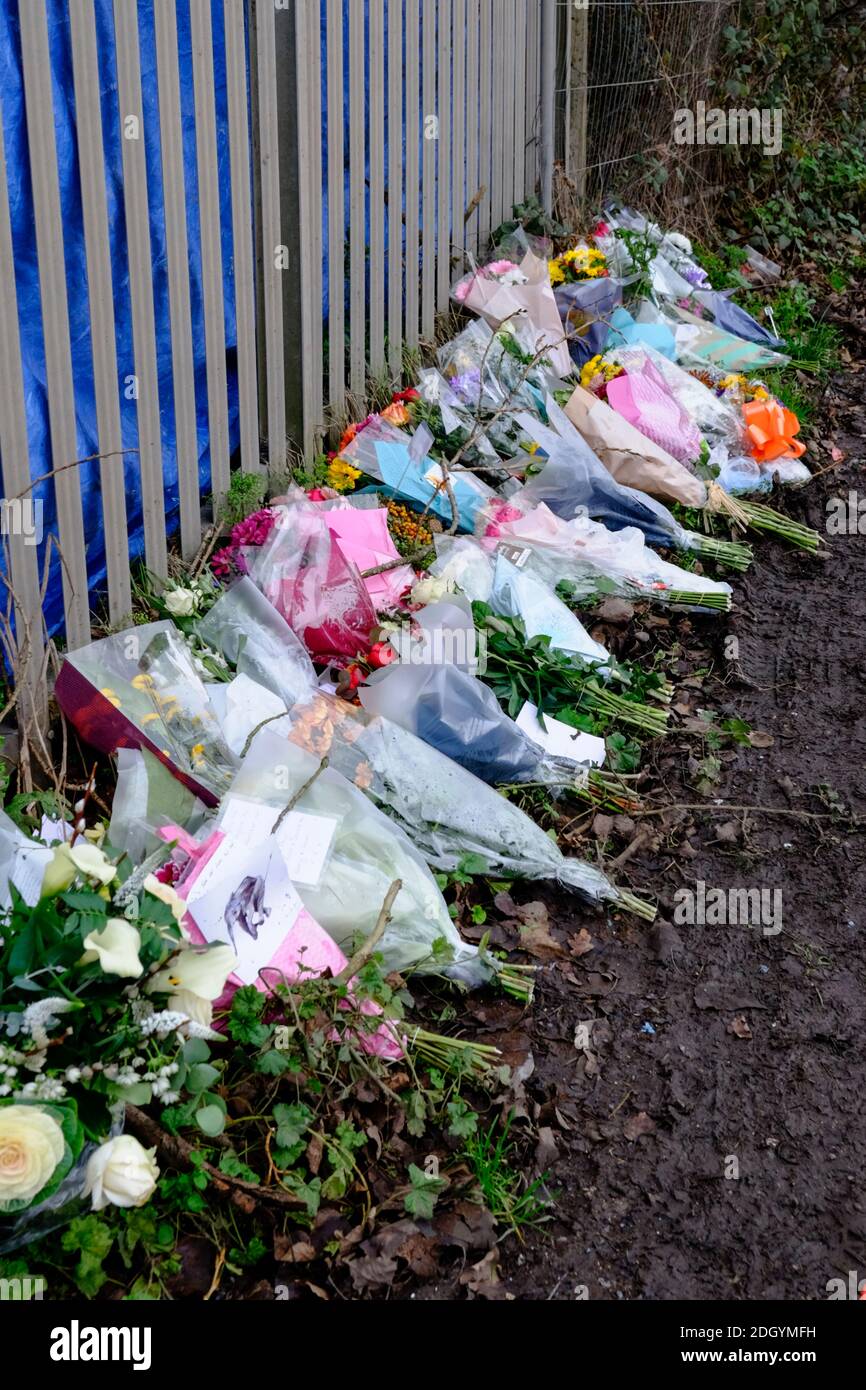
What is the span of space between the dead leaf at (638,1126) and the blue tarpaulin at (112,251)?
172 cm

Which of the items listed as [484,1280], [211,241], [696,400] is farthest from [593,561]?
[484,1280]

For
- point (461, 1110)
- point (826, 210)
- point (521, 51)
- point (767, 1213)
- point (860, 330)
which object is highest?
point (521, 51)

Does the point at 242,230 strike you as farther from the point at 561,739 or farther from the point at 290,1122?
the point at 290,1122

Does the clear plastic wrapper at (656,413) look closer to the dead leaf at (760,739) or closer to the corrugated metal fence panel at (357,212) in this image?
the corrugated metal fence panel at (357,212)

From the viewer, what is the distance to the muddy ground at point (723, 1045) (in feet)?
6.89

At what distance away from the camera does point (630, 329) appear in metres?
5.22

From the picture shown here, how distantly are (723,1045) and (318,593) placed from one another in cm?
155

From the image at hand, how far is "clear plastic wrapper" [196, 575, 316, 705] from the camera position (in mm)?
3117

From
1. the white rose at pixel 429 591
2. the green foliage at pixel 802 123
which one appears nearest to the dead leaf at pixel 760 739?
the white rose at pixel 429 591

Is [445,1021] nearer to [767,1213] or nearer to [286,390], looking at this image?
[767,1213]

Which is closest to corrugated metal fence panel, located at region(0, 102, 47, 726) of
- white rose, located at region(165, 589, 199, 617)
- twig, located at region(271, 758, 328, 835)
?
white rose, located at region(165, 589, 199, 617)

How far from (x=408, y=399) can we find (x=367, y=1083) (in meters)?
2.78

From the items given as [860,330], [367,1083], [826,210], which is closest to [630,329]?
[860,330]

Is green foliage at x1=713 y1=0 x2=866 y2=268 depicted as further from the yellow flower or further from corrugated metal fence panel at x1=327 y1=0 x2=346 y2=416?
the yellow flower
